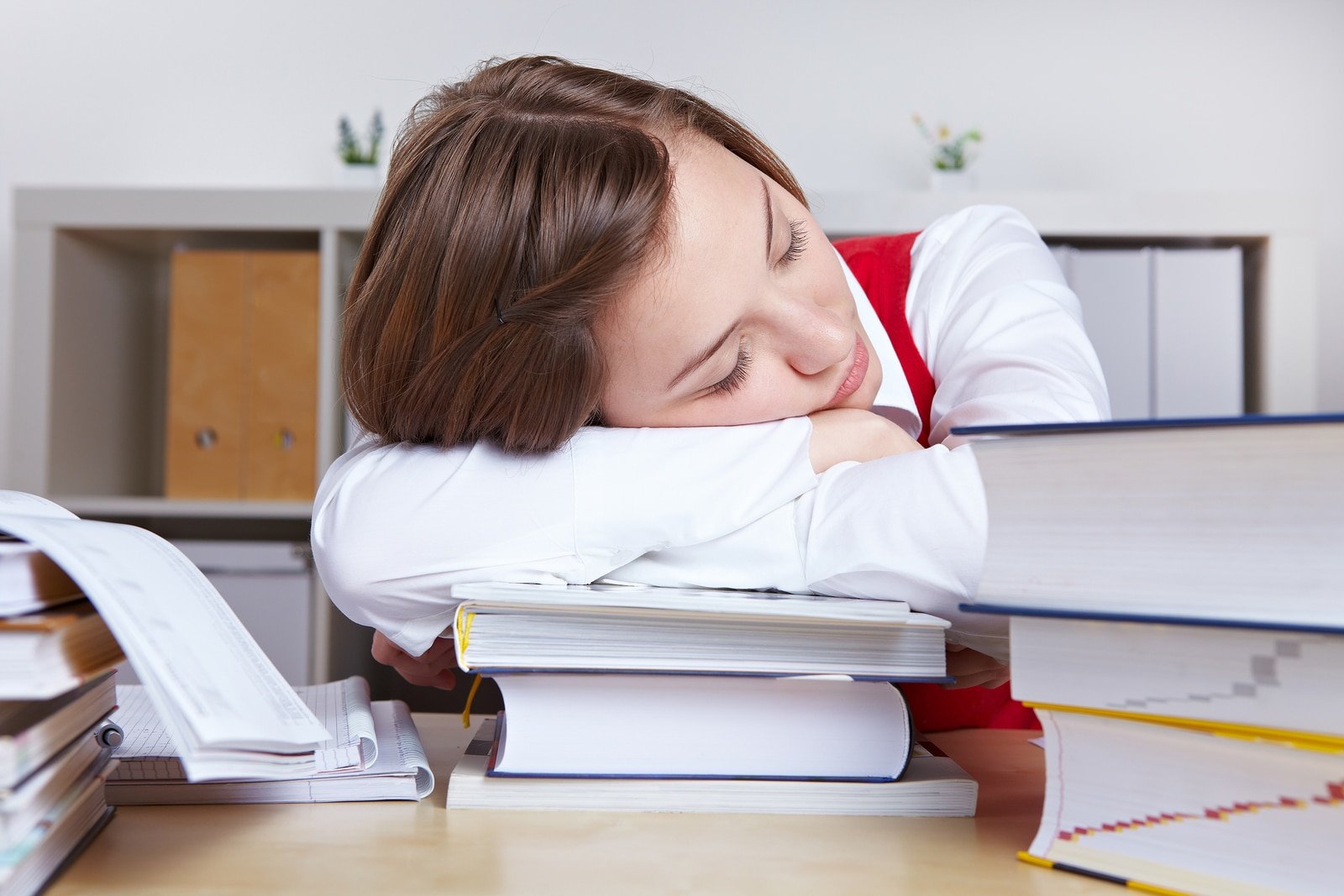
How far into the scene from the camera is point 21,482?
7.34ft

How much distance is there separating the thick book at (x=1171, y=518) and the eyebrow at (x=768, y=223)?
0.31 meters

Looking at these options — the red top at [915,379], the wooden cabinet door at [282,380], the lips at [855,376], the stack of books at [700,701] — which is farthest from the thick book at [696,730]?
the wooden cabinet door at [282,380]

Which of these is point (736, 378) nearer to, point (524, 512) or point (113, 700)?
point (524, 512)

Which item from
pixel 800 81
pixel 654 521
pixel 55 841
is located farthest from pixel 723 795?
pixel 800 81

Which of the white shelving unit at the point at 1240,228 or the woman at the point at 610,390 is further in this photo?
the white shelving unit at the point at 1240,228

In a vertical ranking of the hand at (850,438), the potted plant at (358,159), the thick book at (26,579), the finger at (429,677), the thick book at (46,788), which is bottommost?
the finger at (429,677)

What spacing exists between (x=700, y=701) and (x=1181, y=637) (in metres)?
0.21

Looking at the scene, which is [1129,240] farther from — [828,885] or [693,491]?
[828,885]

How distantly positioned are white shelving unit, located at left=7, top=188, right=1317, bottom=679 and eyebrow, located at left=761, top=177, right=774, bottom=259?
1.44 metres

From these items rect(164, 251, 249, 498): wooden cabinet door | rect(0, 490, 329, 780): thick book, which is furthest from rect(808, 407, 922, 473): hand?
A: rect(164, 251, 249, 498): wooden cabinet door

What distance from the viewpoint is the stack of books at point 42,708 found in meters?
0.34

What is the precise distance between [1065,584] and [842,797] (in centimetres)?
15

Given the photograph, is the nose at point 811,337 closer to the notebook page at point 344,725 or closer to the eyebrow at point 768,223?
the eyebrow at point 768,223

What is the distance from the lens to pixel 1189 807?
37cm
